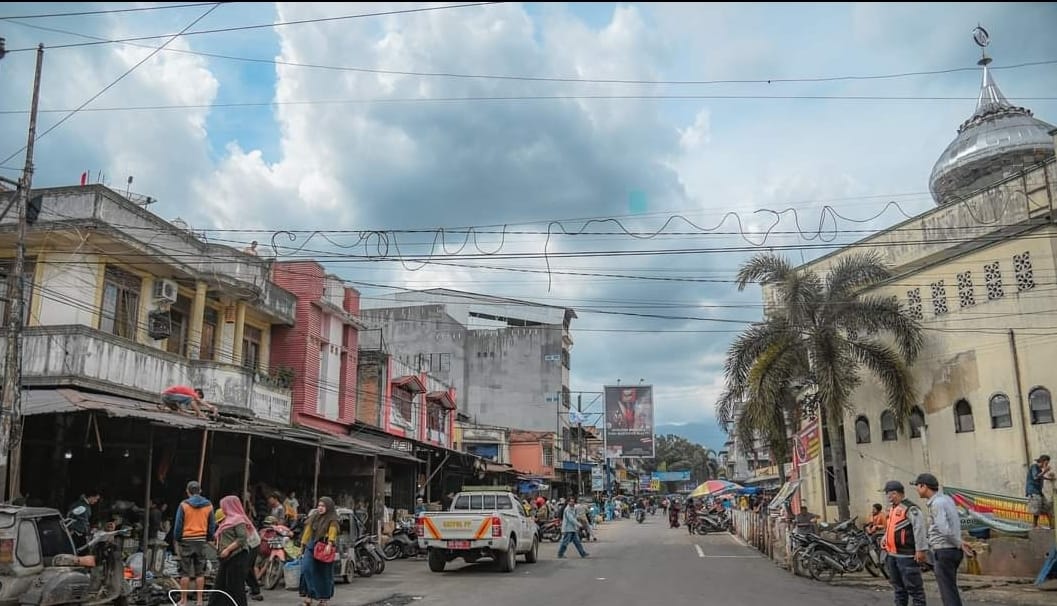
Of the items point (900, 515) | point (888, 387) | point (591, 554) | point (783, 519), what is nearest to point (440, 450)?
point (591, 554)

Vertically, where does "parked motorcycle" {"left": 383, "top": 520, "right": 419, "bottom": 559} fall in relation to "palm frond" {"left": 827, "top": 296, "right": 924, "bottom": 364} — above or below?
below

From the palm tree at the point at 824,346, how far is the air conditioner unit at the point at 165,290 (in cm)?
1629

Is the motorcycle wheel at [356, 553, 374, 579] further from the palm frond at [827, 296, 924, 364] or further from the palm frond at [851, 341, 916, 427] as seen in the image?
the palm frond at [851, 341, 916, 427]

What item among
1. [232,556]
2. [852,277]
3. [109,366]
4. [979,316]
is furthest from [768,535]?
[109,366]

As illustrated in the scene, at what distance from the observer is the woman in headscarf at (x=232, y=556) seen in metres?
9.39

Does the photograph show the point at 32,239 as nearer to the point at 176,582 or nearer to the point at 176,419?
the point at 176,419

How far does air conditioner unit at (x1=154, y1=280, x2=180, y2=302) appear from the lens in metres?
20.3

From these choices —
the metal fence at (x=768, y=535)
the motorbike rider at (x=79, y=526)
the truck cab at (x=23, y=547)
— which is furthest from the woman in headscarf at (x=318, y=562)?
the metal fence at (x=768, y=535)

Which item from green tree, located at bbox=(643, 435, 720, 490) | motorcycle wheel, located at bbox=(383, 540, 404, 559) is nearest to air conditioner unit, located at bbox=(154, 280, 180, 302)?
motorcycle wheel, located at bbox=(383, 540, 404, 559)

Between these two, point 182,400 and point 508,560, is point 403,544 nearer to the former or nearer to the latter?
point 508,560

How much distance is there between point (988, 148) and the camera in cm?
2661

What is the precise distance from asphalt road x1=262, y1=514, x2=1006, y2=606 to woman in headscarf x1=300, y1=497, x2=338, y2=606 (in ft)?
7.79

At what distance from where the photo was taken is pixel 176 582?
11.4 meters

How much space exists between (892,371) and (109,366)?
21.0 metres
